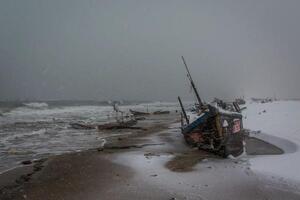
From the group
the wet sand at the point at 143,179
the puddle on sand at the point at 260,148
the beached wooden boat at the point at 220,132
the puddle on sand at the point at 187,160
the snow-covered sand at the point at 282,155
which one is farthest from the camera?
the puddle on sand at the point at 260,148

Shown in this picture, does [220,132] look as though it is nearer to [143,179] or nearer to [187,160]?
[187,160]

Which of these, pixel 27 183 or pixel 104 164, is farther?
pixel 104 164

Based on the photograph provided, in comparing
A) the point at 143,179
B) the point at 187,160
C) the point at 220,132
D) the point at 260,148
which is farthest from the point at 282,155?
the point at 143,179

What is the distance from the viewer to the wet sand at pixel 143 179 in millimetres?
9500

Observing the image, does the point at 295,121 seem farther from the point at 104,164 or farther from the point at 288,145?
the point at 104,164

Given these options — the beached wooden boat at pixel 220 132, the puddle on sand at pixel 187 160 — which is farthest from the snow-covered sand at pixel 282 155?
the puddle on sand at pixel 187 160

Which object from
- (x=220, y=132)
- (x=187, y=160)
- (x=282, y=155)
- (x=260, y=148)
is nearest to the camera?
(x=282, y=155)

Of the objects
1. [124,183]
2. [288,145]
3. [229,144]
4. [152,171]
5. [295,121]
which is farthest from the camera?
[295,121]

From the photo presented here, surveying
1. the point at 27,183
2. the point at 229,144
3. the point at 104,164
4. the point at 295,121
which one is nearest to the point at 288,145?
the point at 229,144

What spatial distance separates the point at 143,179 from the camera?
1139 centimetres

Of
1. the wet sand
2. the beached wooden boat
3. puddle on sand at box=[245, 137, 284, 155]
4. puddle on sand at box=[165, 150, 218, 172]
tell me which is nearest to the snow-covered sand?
puddle on sand at box=[245, 137, 284, 155]

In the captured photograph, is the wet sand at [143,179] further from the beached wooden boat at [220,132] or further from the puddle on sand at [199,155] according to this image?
the beached wooden boat at [220,132]

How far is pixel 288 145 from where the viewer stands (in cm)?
1802

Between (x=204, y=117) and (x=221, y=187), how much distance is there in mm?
8485
